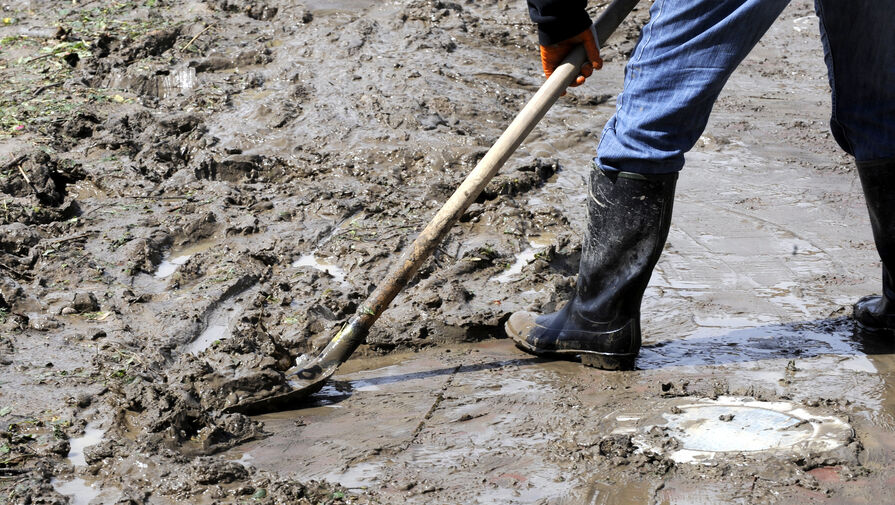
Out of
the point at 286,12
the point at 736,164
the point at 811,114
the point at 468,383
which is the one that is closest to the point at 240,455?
the point at 468,383

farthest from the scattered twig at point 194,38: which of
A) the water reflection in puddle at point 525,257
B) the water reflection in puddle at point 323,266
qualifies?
the water reflection in puddle at point 525,257

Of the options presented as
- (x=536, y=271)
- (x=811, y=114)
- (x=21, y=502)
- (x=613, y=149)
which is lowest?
(x=811, y=114)

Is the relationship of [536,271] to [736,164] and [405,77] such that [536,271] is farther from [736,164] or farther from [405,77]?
[405,77]

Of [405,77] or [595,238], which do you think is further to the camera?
[405,77]

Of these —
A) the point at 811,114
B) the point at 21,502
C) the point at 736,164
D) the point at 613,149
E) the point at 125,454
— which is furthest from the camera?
the point at 811,114

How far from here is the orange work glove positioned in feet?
8.77

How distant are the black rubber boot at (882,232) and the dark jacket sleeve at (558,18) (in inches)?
40.9

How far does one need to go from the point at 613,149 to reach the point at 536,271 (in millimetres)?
993

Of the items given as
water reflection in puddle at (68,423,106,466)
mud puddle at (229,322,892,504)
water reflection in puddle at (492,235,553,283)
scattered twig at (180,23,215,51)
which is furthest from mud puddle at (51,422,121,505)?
scattered twig at (180,23,215,51)

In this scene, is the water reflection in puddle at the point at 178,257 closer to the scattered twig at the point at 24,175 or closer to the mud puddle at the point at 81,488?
the scattered twig at the point at 24,175

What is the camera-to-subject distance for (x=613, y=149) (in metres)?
2.56

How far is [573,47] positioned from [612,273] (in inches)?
28.2

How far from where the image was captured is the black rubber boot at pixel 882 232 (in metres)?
2.76

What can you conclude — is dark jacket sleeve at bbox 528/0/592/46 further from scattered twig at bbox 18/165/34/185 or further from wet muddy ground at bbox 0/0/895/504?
scattered twig at bbox 18/165/34/185
